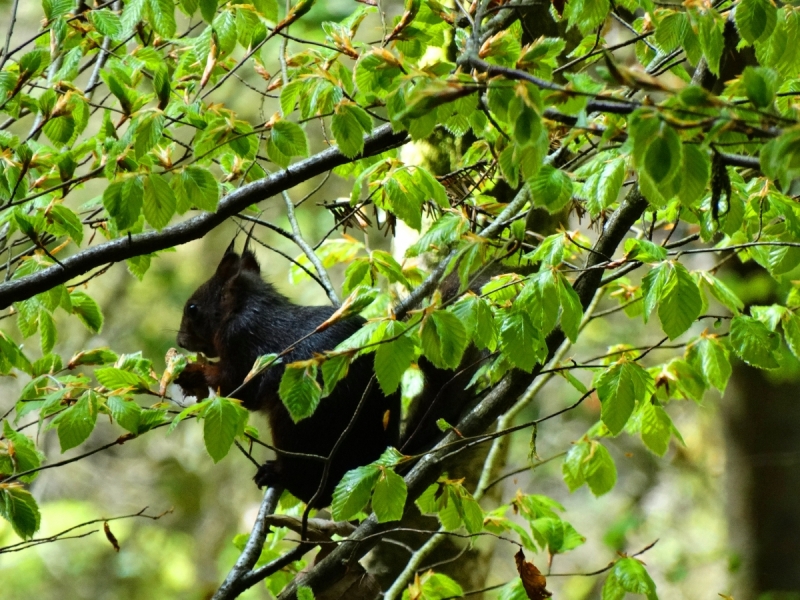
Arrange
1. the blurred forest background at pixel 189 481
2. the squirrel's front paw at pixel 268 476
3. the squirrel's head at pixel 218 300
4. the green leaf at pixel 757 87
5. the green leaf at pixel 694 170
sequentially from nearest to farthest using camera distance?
the green leaf at pixel 757 87 → the green leaf at pixel 694 170 → the squirrel's front paw at pixel 268 476 → the squirrel's head at pixel 218 300 → the blurred forest background at pixel 189 481

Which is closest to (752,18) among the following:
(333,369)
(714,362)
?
(714,362)

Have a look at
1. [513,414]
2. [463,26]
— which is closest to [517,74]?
[463,26]

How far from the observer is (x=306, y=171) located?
2043mm

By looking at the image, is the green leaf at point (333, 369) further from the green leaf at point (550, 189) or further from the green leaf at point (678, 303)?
the green leaf at point (678, 303)

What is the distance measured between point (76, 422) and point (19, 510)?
13.3 inches

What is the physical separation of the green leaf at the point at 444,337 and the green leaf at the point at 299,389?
25 cm

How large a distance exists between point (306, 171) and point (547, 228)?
132 cm

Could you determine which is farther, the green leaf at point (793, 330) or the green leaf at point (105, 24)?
the green leaf at point (793, 330)

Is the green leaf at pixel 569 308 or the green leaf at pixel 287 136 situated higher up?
the green leaf at pixel 287 136

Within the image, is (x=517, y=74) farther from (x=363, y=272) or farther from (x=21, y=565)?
(x=21, y=565)

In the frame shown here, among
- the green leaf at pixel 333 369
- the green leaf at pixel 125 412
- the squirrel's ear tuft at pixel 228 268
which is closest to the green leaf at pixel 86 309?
the green leaf at pixel 125 412

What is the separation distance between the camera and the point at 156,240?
1986mm

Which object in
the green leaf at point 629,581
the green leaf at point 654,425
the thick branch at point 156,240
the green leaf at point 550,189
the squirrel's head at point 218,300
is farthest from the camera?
the squirrel's head at point 218,300

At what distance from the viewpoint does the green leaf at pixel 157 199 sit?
5.85 feet
